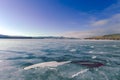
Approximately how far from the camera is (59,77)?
10547 mm

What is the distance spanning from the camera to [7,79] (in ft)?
33.4

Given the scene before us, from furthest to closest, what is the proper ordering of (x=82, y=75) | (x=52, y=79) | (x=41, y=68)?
(x=41, y=68)
(x=82, y=75)
(x=52, y=79)

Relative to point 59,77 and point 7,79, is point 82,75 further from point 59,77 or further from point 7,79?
point 7,79

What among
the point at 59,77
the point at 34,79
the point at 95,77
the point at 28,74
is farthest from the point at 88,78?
the point at 28,74

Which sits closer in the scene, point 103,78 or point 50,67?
point 103,78

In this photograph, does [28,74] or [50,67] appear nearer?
[28,74]

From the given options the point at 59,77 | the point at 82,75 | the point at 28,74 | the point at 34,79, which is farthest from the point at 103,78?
the point at 28,74

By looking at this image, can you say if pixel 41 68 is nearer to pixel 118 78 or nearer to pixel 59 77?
pixel 59 77

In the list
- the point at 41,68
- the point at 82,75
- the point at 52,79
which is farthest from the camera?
the point at 41,68

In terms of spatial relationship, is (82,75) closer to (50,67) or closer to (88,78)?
(88,78)

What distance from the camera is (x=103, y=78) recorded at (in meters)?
10.4

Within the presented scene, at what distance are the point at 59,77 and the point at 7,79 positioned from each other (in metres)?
4.19

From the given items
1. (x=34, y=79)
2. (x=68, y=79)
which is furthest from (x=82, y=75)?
(x=34, y=79)

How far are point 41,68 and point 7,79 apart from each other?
12.5ft
